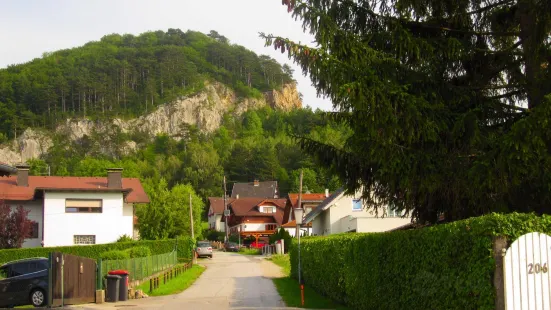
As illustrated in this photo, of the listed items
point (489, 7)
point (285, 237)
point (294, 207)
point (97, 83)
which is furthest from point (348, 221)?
point (97, 83)

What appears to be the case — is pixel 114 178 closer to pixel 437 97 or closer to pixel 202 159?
pixel 437 97

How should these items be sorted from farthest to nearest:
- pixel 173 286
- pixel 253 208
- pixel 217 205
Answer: pixel 217 205 → pixel 253 208 → pixel 173 286

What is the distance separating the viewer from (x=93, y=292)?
2230 centimetres

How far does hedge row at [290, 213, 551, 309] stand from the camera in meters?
8.48

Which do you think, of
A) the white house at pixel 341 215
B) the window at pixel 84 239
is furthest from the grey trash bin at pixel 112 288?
the window at pixel 84 239

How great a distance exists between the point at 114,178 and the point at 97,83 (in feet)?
413

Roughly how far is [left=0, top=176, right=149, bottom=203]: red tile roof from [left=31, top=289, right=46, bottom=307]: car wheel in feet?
82.6

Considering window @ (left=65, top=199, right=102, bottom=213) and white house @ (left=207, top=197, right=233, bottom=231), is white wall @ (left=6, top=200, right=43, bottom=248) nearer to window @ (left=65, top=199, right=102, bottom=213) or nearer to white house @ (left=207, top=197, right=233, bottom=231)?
window @ (left=65, top=199, right=102, bottom=213)

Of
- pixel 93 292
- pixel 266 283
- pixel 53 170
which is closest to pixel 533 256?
pixel 93 292

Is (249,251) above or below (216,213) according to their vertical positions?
below

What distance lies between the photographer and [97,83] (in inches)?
6570

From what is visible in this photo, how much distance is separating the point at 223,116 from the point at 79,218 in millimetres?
139098

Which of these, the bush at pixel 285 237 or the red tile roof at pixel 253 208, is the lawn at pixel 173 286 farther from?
the red tile roof at pixel 253 208

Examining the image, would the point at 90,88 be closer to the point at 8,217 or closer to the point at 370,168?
the point at 8,217
